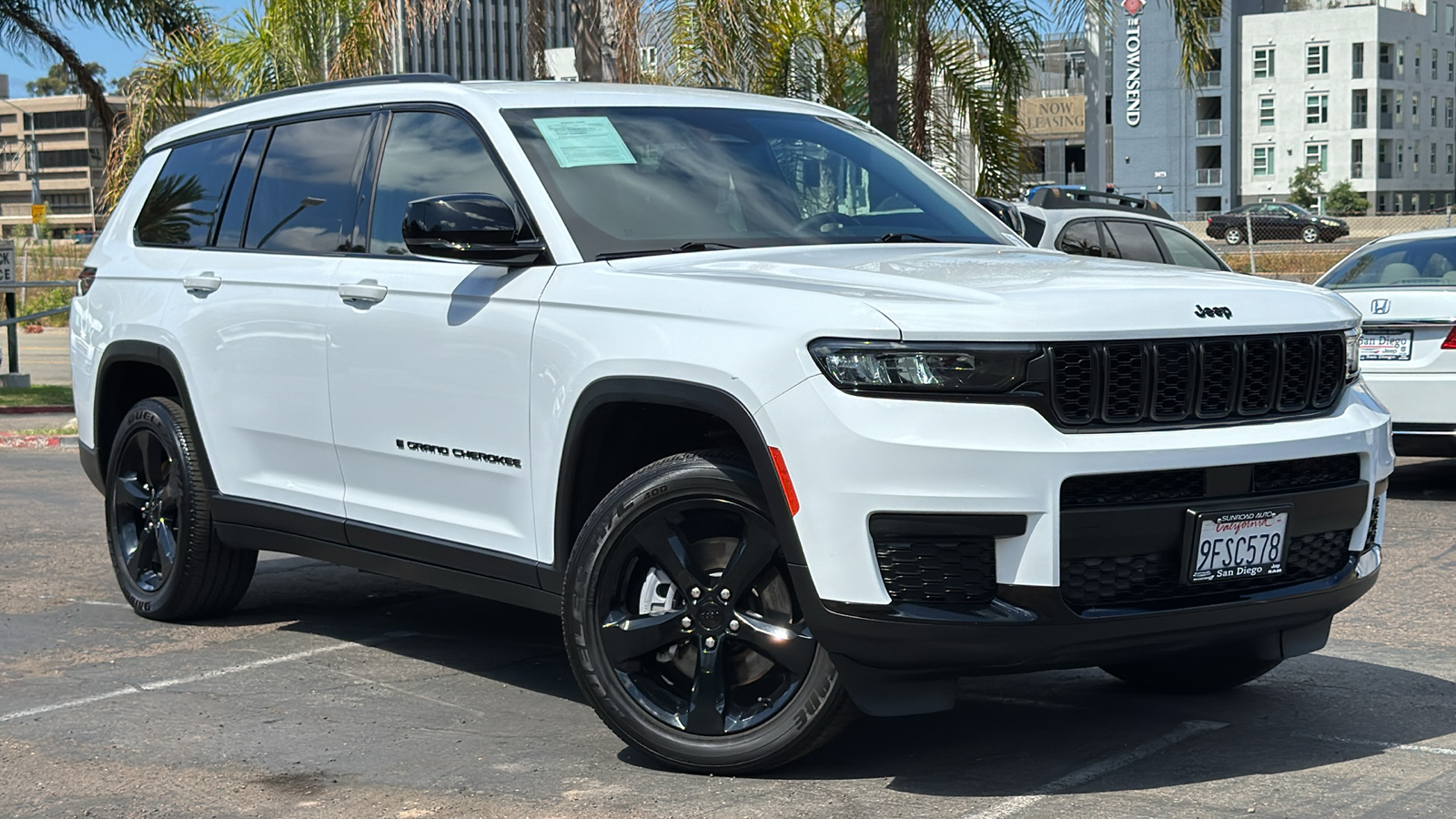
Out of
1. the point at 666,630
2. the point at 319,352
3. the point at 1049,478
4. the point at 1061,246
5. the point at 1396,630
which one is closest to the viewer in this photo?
the point at 1049,478

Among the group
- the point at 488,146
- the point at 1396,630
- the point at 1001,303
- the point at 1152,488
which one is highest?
the point at 488,146

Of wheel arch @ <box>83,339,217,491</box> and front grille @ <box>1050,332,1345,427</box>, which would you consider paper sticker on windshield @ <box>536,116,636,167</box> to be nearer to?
front grille @ <box>1050,332,1345,427</box>

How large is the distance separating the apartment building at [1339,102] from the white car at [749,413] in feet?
302

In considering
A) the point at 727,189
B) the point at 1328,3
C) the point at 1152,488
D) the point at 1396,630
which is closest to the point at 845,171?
the point at 727,189

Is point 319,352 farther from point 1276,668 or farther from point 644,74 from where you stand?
point 644,74

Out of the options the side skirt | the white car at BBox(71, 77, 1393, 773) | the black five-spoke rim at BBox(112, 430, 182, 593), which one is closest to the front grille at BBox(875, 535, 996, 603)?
the white car at BBox(71, 77, 1393, 773)

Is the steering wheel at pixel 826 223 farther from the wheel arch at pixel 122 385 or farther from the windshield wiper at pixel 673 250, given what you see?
the wheel arch at pixel 122 385

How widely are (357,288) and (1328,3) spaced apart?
10454 cm

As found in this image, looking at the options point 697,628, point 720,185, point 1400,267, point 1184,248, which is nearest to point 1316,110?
point 1184,248

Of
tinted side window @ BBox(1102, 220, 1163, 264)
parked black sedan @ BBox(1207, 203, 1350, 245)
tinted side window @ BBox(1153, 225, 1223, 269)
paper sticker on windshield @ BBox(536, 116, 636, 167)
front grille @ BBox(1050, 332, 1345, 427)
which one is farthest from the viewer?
parked black sedan @ BBox(1207, 203, 1350, 245)

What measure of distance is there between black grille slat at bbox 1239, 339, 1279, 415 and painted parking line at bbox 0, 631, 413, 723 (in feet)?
11.6

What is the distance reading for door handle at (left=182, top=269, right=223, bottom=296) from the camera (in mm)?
6562

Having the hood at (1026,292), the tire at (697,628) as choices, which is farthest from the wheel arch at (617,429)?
the hood at (1026,292)

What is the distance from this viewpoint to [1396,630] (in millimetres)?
6801
